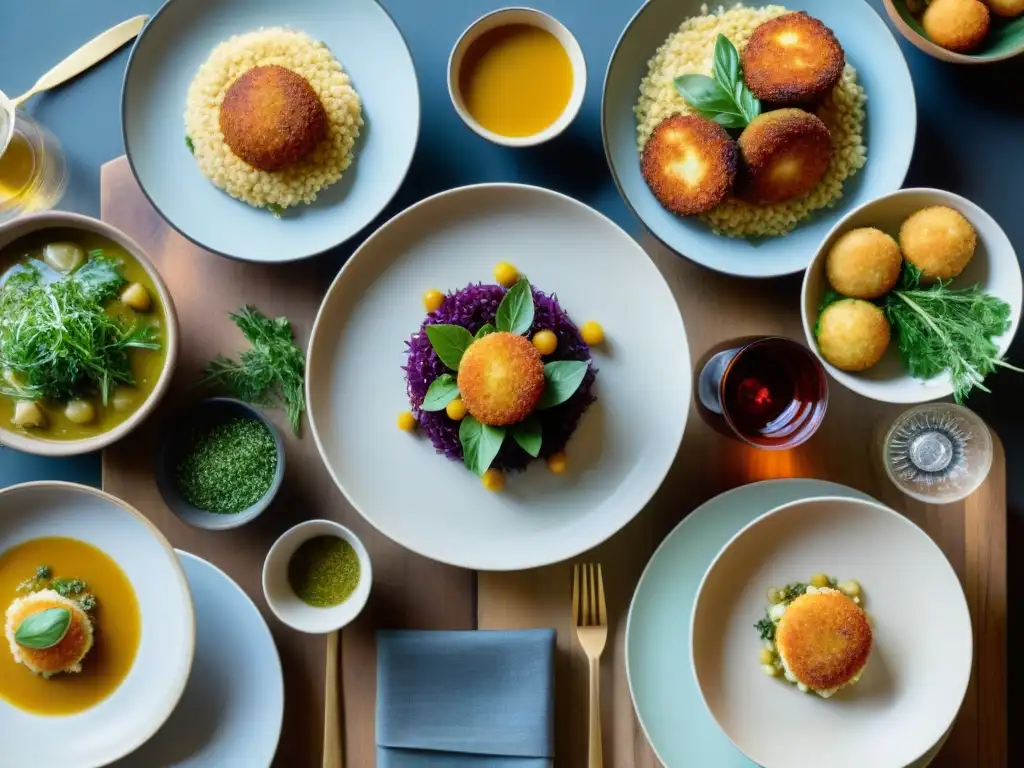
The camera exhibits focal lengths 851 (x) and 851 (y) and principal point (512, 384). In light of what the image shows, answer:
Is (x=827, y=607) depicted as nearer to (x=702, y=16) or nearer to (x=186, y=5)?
(x=702, y=16)

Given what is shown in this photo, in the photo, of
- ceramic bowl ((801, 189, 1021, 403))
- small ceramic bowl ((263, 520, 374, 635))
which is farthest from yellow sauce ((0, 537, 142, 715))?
ceramic bowl ((801, 189, 1021, 403))

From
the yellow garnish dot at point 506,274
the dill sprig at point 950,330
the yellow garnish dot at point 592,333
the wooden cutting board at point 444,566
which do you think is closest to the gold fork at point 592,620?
the wooden cutting board at point 444,566

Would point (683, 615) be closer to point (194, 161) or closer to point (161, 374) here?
point (161, 374)

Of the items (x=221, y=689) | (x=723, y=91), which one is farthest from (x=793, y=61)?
(x=221, y=689)

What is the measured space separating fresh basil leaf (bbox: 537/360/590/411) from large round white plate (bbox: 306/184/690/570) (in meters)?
0.16

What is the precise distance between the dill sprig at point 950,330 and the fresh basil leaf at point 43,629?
150 centimetres

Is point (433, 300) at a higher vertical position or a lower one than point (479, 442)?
higher

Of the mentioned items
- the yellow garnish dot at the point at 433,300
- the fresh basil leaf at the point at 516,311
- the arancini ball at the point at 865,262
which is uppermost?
the arancini ball at the point at 865,262

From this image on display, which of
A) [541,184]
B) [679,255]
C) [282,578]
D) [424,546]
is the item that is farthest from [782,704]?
[541,184]

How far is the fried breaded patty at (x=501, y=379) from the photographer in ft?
4.38

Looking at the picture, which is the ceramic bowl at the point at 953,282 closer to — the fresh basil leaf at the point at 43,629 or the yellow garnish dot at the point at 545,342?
the yellow garnish dot at the point at 545,342

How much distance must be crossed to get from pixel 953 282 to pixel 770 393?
36 centimetres

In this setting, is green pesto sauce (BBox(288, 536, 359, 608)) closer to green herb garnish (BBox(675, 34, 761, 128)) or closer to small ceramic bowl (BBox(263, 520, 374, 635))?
small ceramic bowl (BBox(263, 520, 374, 635))

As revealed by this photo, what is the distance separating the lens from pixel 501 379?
133 cm
